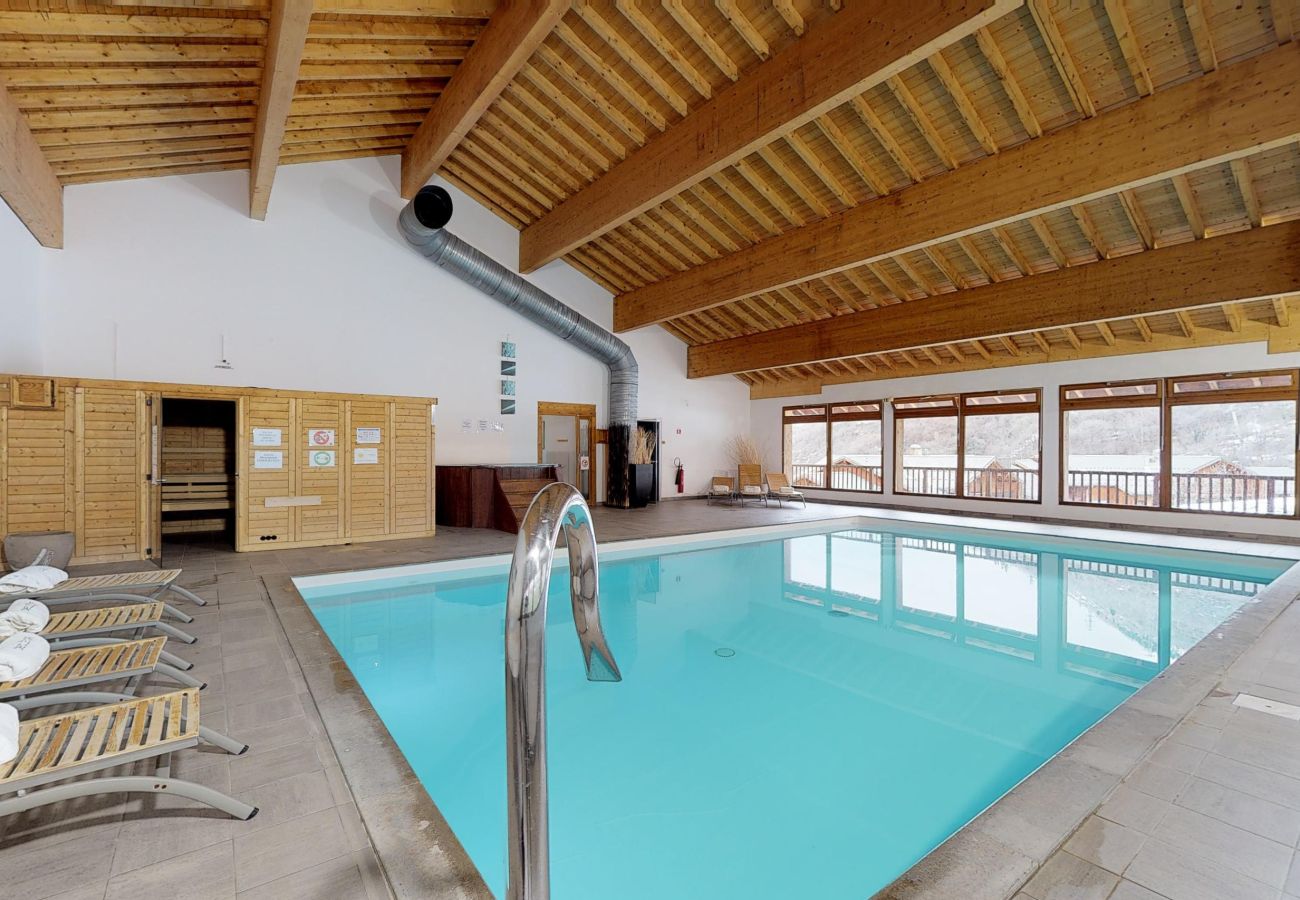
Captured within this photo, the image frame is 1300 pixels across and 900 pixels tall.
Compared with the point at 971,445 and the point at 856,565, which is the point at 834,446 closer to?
the point at 971,445

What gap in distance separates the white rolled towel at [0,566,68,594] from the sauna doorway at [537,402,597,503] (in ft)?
21.9

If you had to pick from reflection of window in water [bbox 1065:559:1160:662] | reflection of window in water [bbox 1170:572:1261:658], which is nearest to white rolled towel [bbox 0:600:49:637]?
reflection of window in water [bbox 1065:559:1160:662]

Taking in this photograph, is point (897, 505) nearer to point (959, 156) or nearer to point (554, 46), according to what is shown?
point (959, 156)

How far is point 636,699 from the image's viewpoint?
3.29 metres

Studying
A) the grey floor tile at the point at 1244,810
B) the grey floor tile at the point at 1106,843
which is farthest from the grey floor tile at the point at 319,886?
the grey floor tile at the point at 1244,810

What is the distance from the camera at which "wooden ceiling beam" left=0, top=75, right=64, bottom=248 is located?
4457 millimetres

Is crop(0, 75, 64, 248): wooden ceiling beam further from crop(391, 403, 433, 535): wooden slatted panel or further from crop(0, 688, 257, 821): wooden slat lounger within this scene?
crop(0, 688, 257, 821): wooden slat lounger

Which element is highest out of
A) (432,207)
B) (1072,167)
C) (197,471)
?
(432,207)

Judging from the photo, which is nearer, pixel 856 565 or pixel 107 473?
pixel 107 473

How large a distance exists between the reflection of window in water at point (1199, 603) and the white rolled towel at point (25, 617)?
20.5 ft

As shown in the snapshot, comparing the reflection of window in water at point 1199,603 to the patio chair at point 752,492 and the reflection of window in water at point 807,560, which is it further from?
the patio chair at point 752,492

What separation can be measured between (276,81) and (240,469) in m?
3.71

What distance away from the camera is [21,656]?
1933 millimetres

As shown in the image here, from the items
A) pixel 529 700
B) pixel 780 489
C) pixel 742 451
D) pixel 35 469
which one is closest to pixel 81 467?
pixel 35 469
